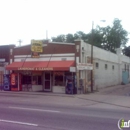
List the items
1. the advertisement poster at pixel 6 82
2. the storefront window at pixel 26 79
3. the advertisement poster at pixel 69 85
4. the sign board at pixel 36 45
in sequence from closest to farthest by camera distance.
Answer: the advertisement poster at pixel 69 85, the sign board at pixel 36 45, the advertisement poster at pixel 6 82, the storefront window at pixel 26 79

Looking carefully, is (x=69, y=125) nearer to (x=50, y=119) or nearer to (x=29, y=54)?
(x=50, y=119)

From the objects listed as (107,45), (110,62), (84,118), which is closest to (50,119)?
(84,118)

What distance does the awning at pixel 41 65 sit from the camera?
25961mm

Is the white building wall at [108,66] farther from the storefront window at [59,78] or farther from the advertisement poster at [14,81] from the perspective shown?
the advertisement poster at [14,81]

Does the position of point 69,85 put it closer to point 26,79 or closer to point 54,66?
point 54,66

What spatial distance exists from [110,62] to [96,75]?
704cm

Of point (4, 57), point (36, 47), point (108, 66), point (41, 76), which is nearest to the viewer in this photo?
point (36, 47)

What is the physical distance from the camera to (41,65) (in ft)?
90.2

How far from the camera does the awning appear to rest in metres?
26.0

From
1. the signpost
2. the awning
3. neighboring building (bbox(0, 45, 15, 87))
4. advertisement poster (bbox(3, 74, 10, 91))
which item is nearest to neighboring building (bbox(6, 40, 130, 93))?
the awning

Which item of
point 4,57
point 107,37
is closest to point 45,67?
point 4,57

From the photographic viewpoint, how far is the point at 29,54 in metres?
29.5

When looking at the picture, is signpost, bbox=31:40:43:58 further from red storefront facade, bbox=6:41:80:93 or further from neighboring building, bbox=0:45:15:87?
neighboring building, bbox=0:45:15:87

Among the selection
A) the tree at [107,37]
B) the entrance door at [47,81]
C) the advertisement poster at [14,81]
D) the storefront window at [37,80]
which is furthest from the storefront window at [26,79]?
the tree at [107,37]
